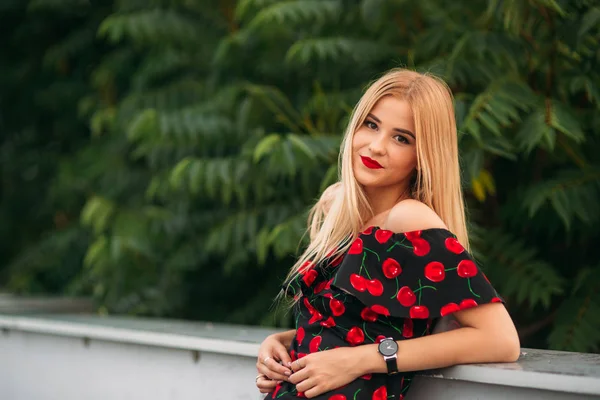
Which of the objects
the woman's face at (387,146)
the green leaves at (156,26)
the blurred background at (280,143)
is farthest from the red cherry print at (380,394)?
the green leaves at (156,26)

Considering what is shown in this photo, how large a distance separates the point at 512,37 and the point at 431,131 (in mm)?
1229

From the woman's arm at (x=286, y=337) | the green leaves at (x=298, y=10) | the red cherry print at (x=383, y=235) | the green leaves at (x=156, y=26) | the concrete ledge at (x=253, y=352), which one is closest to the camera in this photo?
the concrete ledge at (x=253, y=352)

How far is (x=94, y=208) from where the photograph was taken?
3963 mm

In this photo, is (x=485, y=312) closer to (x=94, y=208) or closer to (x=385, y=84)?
(x=385, y=84)

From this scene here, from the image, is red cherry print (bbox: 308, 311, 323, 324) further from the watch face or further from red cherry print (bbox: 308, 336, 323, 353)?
the watch face

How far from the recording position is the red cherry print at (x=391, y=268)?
5.36ft

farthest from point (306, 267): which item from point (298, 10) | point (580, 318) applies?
point (298, 10)

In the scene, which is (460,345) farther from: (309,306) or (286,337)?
(286,337)

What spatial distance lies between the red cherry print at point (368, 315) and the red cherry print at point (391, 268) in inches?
3.5

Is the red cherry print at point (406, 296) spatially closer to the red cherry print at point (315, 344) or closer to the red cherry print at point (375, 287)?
the red cherry print at point (375, 287)

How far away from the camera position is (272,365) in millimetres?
1783

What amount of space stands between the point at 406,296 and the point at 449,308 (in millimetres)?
93

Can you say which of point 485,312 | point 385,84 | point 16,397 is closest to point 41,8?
point 16,397

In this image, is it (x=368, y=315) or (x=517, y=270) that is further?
(x=517, y=270)
